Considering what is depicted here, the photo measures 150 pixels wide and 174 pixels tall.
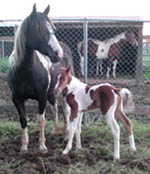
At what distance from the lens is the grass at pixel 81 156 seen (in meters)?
3.38

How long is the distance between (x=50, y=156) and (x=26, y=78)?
4.13ft

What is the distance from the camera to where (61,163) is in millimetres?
3598

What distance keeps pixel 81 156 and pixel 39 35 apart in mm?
1878

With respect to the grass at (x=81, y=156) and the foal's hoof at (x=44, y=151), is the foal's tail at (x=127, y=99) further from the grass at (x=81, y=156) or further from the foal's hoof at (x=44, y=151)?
the foal's hoof at (x=44, y=151)

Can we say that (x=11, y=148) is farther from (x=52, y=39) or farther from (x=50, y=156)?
(x=52, y=39)

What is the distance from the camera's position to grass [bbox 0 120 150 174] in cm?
338

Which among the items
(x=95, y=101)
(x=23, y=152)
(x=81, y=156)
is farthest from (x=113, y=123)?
(x=23, y=152)

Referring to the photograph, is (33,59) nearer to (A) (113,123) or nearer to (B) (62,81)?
(B) (62,81)

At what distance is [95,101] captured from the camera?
385 centimetres

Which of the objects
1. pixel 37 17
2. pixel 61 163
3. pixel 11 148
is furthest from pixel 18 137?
pixel 37 17

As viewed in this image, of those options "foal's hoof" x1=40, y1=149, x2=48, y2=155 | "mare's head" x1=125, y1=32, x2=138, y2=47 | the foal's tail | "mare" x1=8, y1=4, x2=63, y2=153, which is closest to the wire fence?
"mare's head" x1=125, y1=32, x2=138, y2=47

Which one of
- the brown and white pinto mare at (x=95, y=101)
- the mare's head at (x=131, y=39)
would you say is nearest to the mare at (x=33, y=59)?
the brown and white pinto mare at (x=95, y=101)

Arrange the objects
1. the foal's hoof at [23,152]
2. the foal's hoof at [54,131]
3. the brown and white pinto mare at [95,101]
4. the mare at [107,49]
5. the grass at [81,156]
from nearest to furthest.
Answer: the grass at [81,156], the brown and white pinto mare at [95,101], the foal's hoof at [23,152], the foal's hoof at [54,131], the mare at [107,49]

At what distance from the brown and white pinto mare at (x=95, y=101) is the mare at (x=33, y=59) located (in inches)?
14.7
